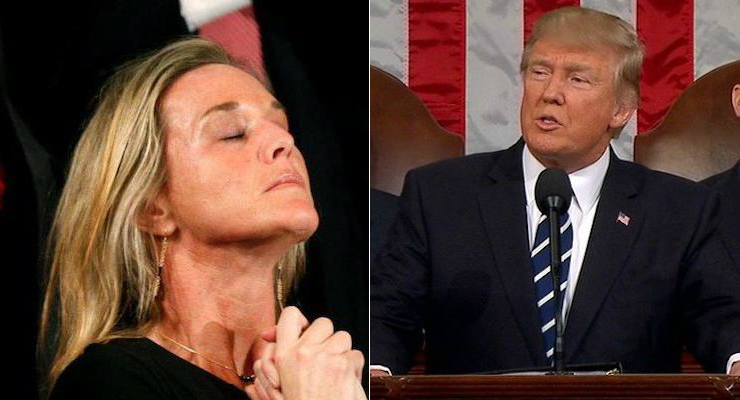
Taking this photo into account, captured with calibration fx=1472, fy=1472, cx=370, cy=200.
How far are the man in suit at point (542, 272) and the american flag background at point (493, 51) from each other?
0.25 meters

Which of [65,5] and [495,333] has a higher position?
[65,5]

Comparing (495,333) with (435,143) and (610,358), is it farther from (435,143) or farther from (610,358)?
(435,143)

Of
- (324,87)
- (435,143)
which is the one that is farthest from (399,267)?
(324,87)

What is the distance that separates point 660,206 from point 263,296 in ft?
6.67

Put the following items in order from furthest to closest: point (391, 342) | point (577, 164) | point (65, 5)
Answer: point (577, 164)
point (391, 342)
point (65, 5)

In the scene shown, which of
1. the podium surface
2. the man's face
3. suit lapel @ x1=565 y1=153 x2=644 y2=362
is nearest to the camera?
the podium surface

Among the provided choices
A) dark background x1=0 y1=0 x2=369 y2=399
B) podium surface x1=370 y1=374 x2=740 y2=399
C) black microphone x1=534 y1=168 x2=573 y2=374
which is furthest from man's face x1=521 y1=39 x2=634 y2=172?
dark background x1=0 y1=0 x2=369 y2=399

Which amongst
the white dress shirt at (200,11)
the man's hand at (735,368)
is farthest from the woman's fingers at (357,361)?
the man's hand at (735,368)

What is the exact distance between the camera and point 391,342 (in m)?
3.93

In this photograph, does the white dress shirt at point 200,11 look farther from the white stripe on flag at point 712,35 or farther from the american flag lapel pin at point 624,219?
the white stripe on flag at point 712,35

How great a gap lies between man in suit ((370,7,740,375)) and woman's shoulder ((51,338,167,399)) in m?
1.58

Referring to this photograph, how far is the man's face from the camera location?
438 cm

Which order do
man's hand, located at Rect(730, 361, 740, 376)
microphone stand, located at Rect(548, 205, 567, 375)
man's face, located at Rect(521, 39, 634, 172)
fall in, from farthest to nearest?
man's face, located at Rect(521, 39, 634, 172)
man's hand, located at Rect(730, 361, 740, 376)
microphone stand, located at Rect(548, 205, 567, 375)

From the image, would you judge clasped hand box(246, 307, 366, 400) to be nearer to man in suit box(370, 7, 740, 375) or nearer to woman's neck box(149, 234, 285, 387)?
woman's neck box(149, 234, 285, 387)
